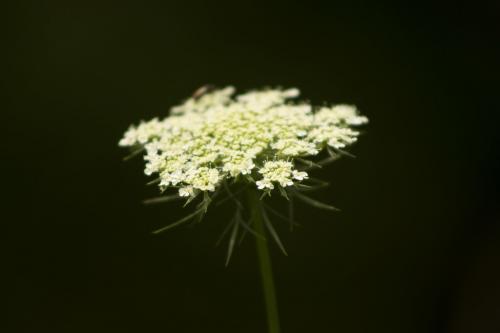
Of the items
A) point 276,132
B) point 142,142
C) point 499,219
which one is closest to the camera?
point 276,132

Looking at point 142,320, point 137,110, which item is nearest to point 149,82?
point 137,110

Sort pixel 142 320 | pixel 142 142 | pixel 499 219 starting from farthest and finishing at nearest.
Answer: pixel 499 219
pixel 142 320
pixel 142 142

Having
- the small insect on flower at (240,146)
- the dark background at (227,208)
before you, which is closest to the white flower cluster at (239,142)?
the small insect on flower at (240,146)

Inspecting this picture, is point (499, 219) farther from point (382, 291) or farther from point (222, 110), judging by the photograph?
point (222, 110)

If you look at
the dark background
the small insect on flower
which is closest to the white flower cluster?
the small insect on flower

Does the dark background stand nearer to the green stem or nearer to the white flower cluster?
the white flower cluster

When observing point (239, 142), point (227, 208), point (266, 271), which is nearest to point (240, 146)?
point (239, 142)

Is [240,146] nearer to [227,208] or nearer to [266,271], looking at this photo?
[266,271]

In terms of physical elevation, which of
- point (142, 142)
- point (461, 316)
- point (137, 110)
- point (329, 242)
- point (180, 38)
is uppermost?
point (180, 38)
